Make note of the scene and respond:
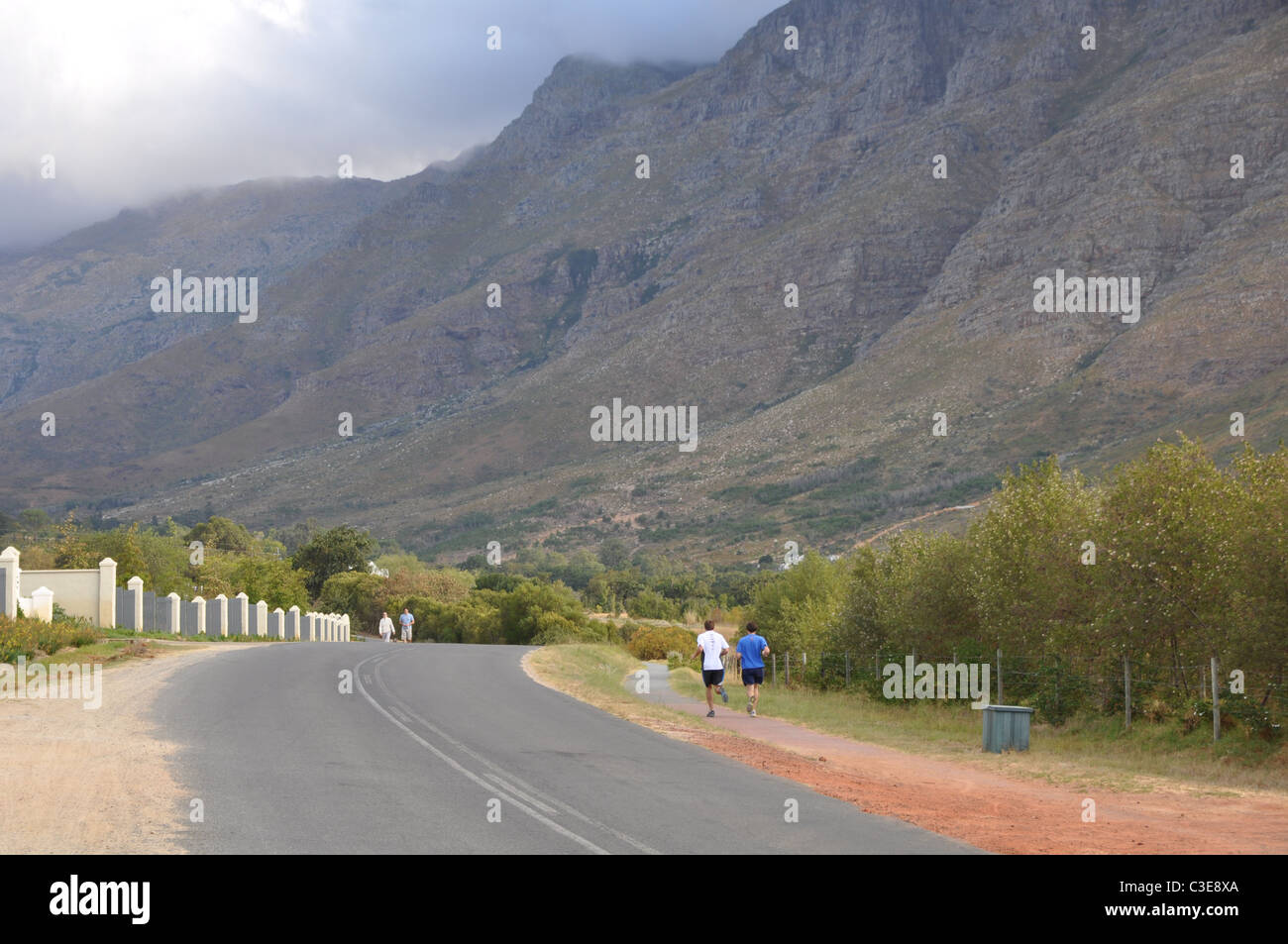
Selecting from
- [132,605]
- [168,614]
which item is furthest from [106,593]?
[168,614]

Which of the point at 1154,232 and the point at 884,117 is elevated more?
the point at 884,117

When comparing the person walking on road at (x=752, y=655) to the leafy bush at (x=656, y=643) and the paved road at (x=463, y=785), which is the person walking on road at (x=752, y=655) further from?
the leafy bush at (x=656, y=643)

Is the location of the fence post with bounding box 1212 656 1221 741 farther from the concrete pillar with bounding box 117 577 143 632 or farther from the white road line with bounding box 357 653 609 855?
the concrete pillar with bounding box 117 577 143 632

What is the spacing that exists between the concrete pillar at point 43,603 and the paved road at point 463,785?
1414 cm

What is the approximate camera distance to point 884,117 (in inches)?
7559

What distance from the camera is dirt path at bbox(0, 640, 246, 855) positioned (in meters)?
10.0

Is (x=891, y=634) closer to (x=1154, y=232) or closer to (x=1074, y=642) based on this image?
(x=1074, y=642)

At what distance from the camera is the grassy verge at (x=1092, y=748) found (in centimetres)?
1731

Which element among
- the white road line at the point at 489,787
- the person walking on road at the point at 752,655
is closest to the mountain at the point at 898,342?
the person walking on road at the point at 752,655

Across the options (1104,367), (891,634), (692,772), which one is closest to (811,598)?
(891,634)

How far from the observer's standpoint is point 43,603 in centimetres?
3478

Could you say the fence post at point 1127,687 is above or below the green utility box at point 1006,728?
above

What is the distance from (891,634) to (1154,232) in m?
97.0

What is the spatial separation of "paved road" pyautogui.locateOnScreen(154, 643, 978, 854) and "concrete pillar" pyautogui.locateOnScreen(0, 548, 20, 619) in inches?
474
